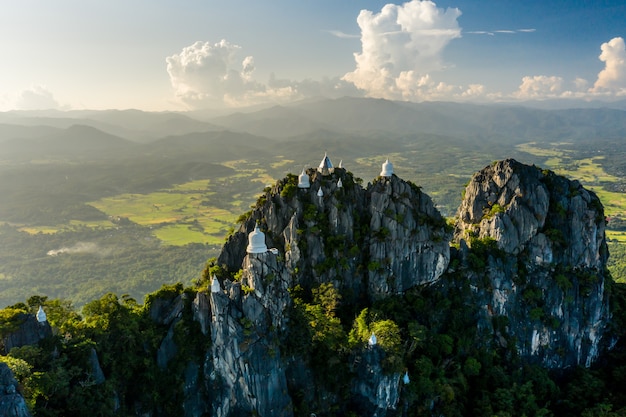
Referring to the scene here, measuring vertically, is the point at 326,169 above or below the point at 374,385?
above

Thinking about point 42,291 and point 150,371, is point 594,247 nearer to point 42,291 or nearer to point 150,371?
point 150,371

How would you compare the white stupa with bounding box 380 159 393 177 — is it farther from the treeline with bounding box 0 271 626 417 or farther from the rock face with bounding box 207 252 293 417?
the rock face with bounding box 207 252 293 417

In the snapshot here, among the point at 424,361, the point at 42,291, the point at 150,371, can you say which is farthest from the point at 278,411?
the point at 42,291

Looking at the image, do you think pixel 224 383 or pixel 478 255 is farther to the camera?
pixel 478 255

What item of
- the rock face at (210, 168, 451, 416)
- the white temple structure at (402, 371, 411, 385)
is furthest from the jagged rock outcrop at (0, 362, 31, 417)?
the white temple structure at (402, 371, 411, 385)

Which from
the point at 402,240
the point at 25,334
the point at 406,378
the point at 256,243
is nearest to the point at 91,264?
the point at 25,334

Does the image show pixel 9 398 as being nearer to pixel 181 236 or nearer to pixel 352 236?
pixel 352 236

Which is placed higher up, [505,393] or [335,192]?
[335,192]
